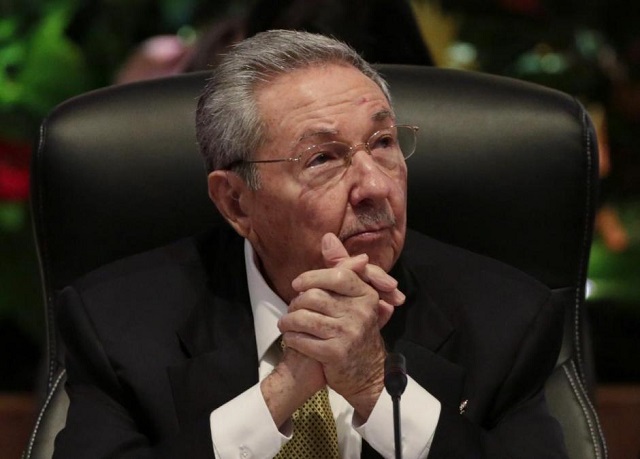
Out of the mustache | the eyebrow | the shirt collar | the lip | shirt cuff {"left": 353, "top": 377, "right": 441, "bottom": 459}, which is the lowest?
shirt cuff {"left": 353, "top": 377, "right": 441, "bottom": 459}

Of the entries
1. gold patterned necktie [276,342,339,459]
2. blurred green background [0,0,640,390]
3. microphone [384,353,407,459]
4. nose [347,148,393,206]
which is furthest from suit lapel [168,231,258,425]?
blurred green background [0,0,640,390]

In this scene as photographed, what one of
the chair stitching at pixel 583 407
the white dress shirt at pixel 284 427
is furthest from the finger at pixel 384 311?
the chair stitching at pixel 583 407

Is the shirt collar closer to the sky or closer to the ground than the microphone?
closer to the ground

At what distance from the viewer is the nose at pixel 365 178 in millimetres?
2240

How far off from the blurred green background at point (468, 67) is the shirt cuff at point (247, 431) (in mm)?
2067

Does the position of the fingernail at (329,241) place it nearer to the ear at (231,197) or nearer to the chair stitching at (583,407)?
the ear at (231,197)

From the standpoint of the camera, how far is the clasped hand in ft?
7.01

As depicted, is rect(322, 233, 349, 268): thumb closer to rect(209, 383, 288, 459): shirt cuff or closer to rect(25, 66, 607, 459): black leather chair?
rect(209, 383, 288, 459): shirt cuff

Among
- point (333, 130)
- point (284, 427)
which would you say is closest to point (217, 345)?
point (284, 427)

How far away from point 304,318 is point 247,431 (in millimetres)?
212

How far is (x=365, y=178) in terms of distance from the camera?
2252 mm

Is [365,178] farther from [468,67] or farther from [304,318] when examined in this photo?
[468,67]

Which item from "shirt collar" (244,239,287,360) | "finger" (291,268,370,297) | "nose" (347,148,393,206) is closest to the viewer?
"finger" (291,268,370,297)

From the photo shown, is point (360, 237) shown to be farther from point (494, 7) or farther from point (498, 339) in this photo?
point (494, 7)
